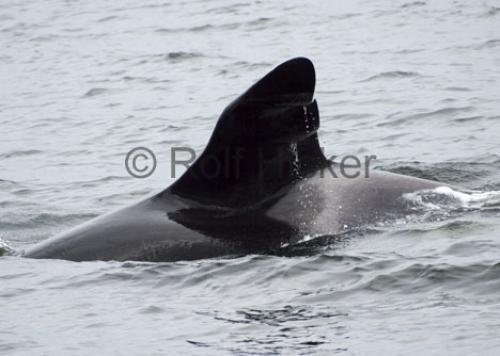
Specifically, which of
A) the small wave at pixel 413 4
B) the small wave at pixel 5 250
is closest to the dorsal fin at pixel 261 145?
the small wave at pixel 5 250

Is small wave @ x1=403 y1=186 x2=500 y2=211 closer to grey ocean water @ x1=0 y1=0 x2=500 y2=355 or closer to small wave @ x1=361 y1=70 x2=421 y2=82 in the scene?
grey ocean water @ x1=0 y1=0 x2=500 y2=355

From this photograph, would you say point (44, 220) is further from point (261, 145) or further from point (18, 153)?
point (18, 153)

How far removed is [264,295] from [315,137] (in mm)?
1579

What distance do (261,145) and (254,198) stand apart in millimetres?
478

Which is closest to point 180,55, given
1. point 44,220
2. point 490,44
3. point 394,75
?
point 394,75

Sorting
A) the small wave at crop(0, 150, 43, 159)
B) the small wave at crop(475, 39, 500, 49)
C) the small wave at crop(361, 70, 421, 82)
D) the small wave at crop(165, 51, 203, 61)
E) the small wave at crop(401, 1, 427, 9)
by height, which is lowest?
the small wave at crop(0, 150, 43, 159)

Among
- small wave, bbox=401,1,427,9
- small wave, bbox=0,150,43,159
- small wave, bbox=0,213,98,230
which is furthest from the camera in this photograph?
small wave, bbox=401,1,427,9

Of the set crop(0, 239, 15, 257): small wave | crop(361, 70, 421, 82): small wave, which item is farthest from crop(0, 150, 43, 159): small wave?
crop(0, 239, 15, 257): small wave

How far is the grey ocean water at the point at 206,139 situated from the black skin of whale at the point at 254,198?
197 mm

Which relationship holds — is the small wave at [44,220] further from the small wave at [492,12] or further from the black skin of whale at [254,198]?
the small wave at [492,12]

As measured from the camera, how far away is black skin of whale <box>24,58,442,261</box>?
30.2 feet

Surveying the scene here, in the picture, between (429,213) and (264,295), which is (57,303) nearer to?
(264,295)

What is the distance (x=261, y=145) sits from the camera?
927 cm

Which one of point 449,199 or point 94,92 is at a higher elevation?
point 94,92
